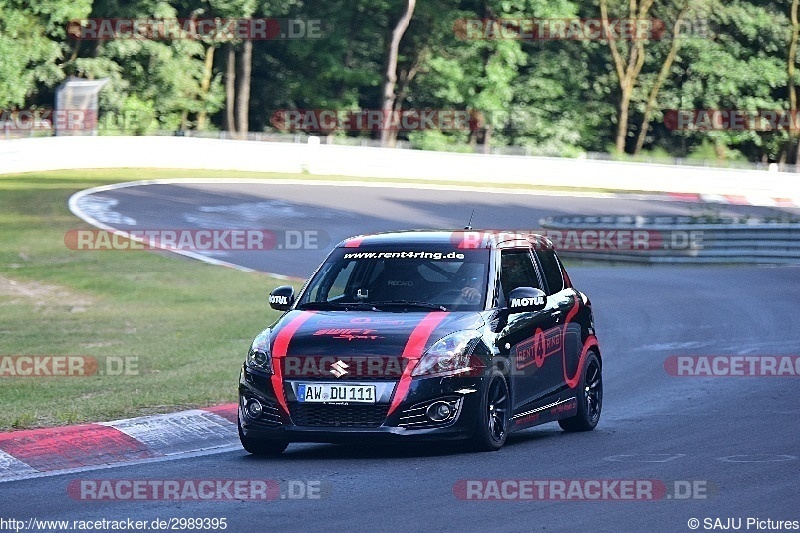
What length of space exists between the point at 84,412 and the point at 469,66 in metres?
53.1

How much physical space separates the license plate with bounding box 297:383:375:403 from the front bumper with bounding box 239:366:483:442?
3cm

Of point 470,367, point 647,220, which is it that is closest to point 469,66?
point 647,220

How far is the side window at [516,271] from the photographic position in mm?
10508

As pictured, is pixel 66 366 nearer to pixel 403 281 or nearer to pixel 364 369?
pixel 403 281

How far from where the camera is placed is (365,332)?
936 cm

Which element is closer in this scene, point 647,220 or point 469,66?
point 647,220

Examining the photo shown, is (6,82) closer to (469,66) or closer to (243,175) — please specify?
(243,175)

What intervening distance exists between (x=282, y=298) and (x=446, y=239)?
134cm

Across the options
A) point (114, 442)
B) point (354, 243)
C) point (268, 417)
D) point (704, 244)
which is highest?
point (354, 243)

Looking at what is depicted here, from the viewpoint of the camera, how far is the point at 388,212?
35.9 meters

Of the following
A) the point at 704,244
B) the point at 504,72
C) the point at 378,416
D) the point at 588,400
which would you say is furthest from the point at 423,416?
the point at 504,72

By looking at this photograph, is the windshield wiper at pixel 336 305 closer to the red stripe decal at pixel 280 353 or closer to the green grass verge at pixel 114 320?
the red stripe decal at pixel 280 353

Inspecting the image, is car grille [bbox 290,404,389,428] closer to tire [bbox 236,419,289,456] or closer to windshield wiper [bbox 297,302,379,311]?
tire [bbox 236,419,289,456]

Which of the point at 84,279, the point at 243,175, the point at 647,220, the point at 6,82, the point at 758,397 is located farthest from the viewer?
the point at 6,82
